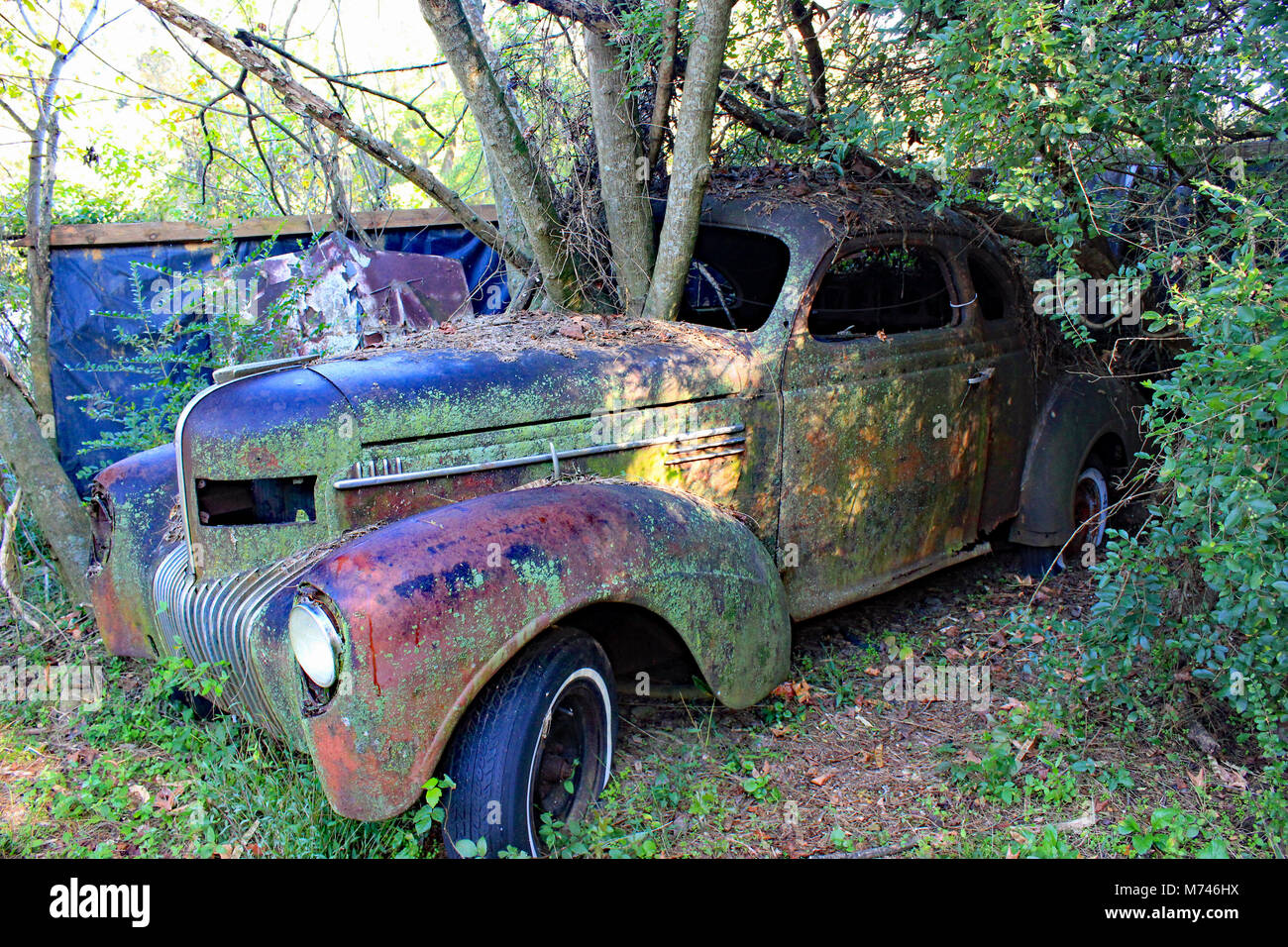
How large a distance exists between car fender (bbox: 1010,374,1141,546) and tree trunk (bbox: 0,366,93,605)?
456 centimetres

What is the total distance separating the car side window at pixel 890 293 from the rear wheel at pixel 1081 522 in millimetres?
1386

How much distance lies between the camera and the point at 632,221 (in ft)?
12.5

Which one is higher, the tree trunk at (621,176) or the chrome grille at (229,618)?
the tree trunk at (621,176)

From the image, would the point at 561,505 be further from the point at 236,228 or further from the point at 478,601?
the point at 236,228

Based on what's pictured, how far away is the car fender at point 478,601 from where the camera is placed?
2.10 metres

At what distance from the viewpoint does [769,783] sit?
2.99 meters

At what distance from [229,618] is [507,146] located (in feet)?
7.16

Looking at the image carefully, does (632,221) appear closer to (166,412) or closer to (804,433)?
(804,433)

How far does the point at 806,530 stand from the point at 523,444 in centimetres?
124

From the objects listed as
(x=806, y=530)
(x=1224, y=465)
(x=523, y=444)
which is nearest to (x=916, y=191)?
(x=806, y=530)

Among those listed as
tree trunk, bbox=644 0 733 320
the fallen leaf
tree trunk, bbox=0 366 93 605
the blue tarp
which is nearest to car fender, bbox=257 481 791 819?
tree trunk, bbox=644 0 733 320

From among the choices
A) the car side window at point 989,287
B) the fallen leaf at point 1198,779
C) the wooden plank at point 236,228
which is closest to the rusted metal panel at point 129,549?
the wooden plank at point 236,228
